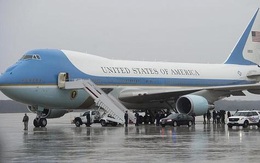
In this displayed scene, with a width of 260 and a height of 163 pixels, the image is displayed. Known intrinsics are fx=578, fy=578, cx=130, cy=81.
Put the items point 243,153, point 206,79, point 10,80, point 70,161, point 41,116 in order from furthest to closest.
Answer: point 206,79 < point 41,116 < point 10,80 < point 243,153 < point 70,161

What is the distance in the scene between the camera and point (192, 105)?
3941 centimetres

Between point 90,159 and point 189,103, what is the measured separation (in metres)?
24.6

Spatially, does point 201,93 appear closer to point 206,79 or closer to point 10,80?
point 206,79

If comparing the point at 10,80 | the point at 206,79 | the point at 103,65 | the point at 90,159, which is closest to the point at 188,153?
the point at 90,159

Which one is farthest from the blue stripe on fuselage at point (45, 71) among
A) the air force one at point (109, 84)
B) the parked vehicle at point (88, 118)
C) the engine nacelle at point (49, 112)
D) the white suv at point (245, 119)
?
the white suv at point (245, 119)

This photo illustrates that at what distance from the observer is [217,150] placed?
18.8 meters

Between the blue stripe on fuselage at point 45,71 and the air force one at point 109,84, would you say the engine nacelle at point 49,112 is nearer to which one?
the air force one at point 109,84

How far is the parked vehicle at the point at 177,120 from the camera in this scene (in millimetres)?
37791

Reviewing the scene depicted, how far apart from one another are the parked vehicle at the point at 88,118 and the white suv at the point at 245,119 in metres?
9.97

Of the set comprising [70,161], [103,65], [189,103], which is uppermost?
[103,65]

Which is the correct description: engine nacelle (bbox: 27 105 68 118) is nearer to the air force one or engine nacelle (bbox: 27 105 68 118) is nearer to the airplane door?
the air force one

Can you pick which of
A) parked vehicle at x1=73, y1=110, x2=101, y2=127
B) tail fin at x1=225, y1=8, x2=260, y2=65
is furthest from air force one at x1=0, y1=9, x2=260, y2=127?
tail fin at x1=225, y1=8, x2=260, y2=65

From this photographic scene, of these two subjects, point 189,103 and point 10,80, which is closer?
point 10,80

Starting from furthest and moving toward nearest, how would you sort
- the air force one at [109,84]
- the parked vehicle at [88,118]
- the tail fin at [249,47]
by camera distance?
the tail fin at [249,47] < the parked vehicle at [88,118] < the air force one at [109,84]
